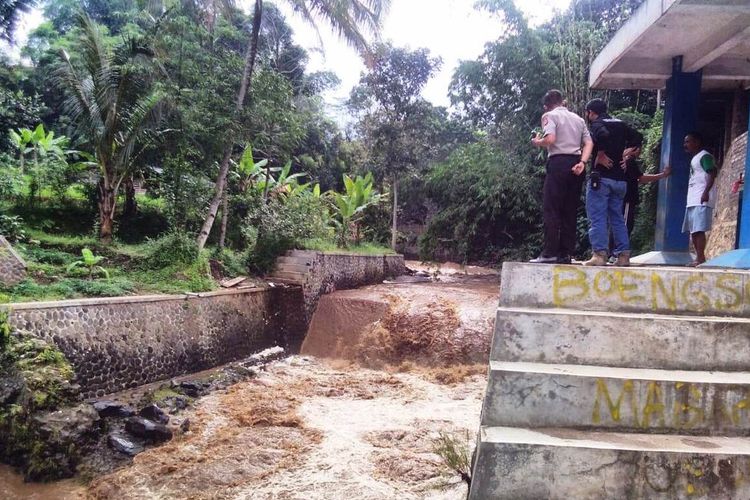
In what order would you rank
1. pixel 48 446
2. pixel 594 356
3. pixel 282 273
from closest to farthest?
pixel 594 356
pixel 48 446
pixel 282 273

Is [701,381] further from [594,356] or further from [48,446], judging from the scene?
[48,446]

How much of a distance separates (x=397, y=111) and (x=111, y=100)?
31.8ft

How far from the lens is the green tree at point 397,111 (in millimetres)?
17109

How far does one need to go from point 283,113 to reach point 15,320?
19.5 ft

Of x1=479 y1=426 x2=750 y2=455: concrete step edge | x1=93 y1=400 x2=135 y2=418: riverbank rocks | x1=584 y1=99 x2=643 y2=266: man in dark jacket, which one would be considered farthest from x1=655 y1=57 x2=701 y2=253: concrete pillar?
x1=93 y1=400 x2=135 y2=418: riverbank rocks

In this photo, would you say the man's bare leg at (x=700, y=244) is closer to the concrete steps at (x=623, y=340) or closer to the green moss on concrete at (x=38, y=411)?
the concrete steps at (x=623, y=340)

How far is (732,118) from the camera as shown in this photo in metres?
8.55

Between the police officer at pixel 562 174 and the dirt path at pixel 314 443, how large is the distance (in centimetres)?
203

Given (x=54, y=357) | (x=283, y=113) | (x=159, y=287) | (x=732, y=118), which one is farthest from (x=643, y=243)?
(x=54, y=357)

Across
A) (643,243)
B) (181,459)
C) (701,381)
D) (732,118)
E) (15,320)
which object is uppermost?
(732,118)

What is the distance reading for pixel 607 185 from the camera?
4.81m

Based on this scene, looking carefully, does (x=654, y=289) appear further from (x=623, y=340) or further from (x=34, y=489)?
(x=34, y=489)

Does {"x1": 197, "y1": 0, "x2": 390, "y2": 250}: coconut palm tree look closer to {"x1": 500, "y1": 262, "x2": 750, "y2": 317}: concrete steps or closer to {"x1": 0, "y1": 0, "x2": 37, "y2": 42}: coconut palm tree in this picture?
{"x1": 0, "y1": 0, "x2": 37, "y2": 42}: coconut palm tree

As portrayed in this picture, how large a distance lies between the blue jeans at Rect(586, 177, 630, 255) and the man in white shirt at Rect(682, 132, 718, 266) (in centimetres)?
158
